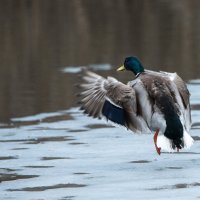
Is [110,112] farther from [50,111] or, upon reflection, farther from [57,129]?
[50,111]

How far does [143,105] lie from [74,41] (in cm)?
1142

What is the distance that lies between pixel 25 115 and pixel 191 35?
26.8 ft

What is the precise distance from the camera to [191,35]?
20312 millimetres

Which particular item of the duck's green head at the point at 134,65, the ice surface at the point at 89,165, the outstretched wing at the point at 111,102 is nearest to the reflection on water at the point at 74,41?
the ice surface at the point at 89,165

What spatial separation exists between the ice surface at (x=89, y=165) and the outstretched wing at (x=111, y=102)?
51 cm

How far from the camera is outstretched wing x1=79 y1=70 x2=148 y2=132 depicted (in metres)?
9.15

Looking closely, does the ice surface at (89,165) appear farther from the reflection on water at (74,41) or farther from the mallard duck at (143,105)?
the reflection on water at (74,41)

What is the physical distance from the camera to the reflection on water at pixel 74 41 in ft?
47.8

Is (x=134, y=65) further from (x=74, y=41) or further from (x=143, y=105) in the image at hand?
(x=74, y=41)

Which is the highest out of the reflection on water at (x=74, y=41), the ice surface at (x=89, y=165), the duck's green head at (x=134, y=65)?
the duck's green head at (x=134, y=65)

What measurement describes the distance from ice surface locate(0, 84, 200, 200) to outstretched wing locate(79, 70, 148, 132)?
0.51 metres

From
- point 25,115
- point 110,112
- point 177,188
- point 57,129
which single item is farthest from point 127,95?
point 25,115

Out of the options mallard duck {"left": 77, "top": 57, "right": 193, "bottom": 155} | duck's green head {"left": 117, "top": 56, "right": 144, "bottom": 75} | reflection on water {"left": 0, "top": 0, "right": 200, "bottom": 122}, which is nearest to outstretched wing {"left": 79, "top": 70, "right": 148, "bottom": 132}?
mallard duck {"left": 77, "top": 57, "right": 193, "bottom": 155}

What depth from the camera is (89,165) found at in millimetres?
9750
